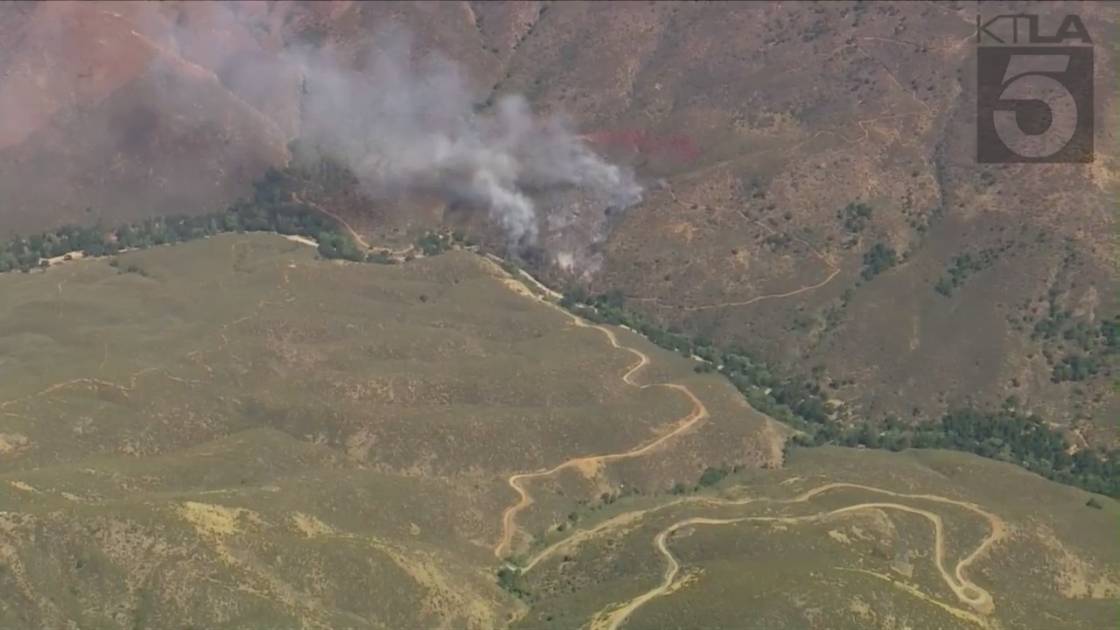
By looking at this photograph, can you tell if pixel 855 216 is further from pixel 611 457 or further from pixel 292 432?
pixel 292 432

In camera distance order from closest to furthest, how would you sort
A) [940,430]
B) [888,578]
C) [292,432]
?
[888,578], [292,432], [940,430]

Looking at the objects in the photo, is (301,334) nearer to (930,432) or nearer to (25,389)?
(25,389)

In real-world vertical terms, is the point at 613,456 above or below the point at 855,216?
below

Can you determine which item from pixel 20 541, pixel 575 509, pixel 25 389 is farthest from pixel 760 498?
pixel 25 389

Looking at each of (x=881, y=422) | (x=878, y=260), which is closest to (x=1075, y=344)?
(x=881, y=422)

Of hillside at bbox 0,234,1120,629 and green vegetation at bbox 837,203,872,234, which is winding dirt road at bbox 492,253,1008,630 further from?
green vegetation at bbox 837,203,872,234

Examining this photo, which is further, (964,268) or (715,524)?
(964,268)
